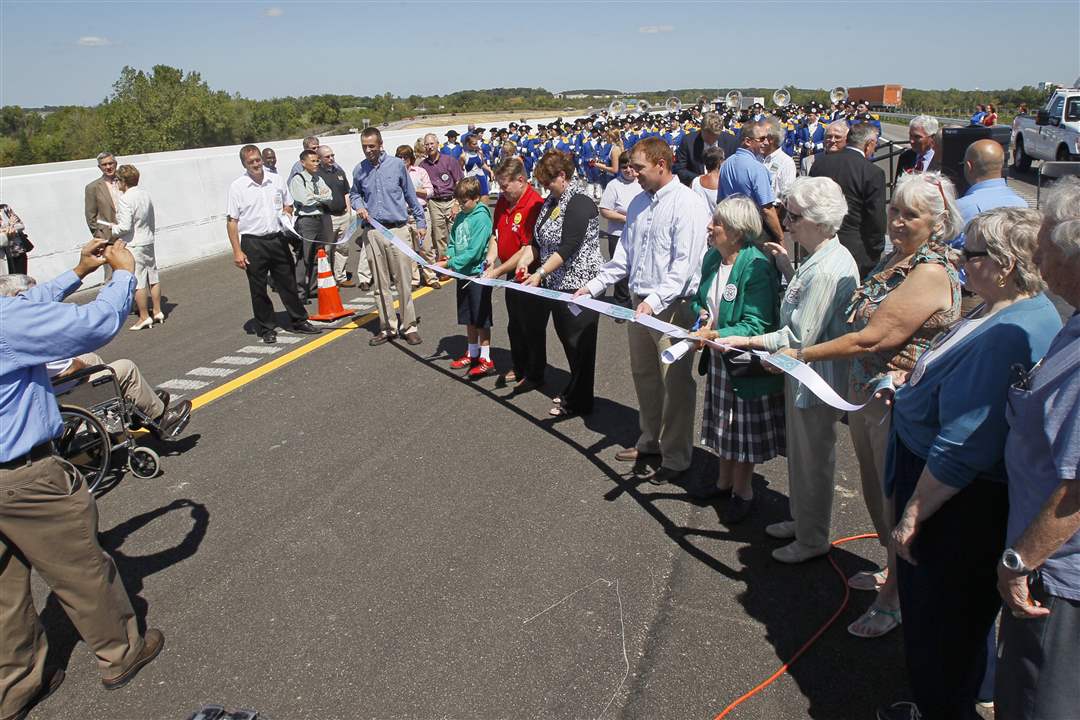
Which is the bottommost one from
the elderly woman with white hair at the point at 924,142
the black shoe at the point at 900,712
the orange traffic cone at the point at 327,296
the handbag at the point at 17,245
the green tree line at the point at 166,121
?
the black shoe at the point at 900,712

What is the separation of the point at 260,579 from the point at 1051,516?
3.73 m

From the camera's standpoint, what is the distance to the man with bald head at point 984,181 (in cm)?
493

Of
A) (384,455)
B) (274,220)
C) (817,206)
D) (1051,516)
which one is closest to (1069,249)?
(1051,516)

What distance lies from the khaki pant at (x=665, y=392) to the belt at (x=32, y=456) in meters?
3.31

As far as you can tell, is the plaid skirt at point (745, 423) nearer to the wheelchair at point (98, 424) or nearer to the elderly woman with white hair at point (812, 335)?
the elderly woman with white hair at point (812, 335)

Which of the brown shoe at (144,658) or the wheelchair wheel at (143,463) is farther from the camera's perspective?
the wheelchair wheel at (143,463)

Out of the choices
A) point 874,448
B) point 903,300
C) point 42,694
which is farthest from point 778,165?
point 42,694

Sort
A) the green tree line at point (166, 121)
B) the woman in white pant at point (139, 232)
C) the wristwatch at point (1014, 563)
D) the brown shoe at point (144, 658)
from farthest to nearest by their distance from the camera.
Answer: the green tree line at point (166, 121) → the woman in white pant at point (139, 232) → the brown shoe at point (144, 658) → the wristwatch at point (1014, 563)

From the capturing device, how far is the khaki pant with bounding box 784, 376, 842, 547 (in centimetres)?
383

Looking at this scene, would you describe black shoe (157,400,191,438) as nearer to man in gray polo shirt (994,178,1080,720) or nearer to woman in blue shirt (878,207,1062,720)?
woman in blue shirt (878,207,1062,720)

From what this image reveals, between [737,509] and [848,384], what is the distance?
122 cm

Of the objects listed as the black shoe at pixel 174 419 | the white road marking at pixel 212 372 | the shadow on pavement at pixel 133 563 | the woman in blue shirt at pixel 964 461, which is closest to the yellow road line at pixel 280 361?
the white road marking at pixel 212 372

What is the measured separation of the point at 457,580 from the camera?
4.14 m

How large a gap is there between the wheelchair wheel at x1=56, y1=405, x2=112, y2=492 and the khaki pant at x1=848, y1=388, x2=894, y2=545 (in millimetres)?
4773
